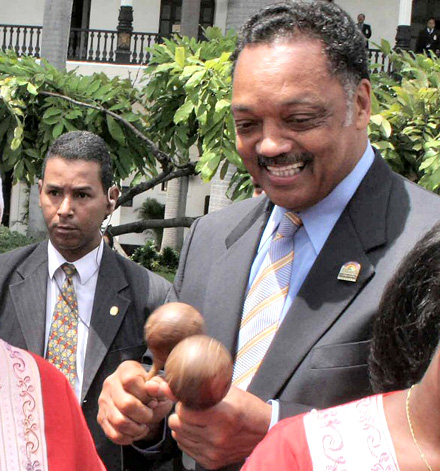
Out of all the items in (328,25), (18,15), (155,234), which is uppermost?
(328,25)

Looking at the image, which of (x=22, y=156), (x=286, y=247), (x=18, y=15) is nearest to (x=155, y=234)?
(x=18, y=15)

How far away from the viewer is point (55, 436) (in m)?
2.36

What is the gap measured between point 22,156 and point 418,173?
337cm

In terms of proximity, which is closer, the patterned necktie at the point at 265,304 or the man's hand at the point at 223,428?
the man's hand at the point at 223,428

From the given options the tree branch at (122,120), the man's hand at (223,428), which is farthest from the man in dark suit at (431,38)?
the man's hand at (223,428)

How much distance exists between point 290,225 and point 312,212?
0.25 ft

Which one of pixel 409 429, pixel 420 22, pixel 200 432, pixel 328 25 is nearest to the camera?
pixel 409 429

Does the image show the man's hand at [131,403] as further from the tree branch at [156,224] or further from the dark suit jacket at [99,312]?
the tree branch at [156,224]

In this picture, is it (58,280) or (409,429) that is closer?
(409,429)

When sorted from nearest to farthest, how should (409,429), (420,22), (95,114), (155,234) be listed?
1. (409,429)
2. (95,114)
3. (155,234)
4. (420,22)

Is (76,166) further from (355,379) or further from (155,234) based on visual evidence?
(155,234)

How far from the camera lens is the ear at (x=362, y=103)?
245cm

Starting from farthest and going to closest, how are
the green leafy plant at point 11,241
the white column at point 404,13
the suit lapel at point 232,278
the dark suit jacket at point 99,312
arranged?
the white column at point 404,13 → the green leafy plant at point 11,241 → the dark suit jacket at point 99,312 → the suit lapel at point 232,278

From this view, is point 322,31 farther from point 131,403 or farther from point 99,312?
point 99,312
